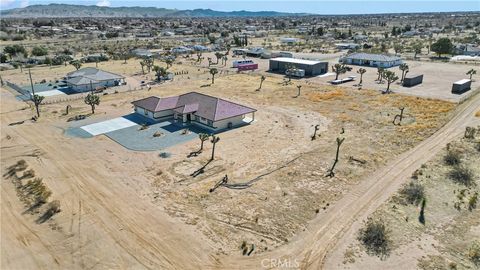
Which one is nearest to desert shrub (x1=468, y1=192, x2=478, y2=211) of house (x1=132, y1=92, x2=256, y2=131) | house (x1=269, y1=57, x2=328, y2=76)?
house (x1=132, y1=92, x2=256, y2=131)

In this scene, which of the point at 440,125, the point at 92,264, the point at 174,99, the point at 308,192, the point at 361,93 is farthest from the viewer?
the point at 361,93

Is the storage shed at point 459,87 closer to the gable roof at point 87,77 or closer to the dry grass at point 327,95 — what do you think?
the dry grass at point 327,95

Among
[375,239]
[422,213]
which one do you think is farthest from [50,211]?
[422,213]

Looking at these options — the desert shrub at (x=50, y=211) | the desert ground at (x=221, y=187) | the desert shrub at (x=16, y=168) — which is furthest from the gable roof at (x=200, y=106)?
the desert shrub at (x=50, y=211)

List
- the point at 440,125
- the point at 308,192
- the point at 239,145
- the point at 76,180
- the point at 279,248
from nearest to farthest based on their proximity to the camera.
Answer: the point at 279,248 → the point at 308,192 → the point at 76,180 → the point at 239,145 → the point at 440,125

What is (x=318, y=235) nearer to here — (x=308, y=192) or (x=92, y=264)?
(x=308, y=192)

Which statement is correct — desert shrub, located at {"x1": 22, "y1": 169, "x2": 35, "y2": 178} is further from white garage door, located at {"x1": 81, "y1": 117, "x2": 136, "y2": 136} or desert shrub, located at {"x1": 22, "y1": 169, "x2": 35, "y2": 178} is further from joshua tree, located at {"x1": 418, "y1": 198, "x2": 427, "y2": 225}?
joshua tree, located at {"x1": 418, "y1": 198, "x2": 427, "y2": 225}

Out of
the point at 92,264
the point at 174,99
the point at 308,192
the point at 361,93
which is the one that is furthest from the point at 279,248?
the point at 361,93
